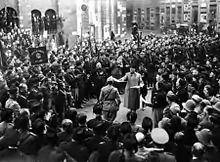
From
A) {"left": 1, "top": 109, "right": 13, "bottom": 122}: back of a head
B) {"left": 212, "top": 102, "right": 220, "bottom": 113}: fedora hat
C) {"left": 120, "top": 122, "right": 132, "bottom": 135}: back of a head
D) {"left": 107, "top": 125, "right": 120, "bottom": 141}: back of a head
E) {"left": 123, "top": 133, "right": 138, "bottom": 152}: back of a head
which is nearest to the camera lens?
{"left": 123, "top": 133, "right": 138, "bottom": 152}: back of a head

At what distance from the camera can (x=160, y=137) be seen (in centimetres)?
484

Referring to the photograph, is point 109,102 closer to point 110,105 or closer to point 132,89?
point 110,105

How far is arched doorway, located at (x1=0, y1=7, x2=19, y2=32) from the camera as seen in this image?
968 inches

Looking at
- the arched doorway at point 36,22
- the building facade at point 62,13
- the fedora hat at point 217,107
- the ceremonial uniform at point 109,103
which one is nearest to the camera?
the fedora hat at point 217,107

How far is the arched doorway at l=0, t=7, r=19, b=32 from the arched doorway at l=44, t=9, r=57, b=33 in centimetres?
227

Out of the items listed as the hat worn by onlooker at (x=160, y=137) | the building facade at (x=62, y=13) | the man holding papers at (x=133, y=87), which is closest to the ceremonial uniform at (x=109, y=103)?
the man holding papers at (x=133, y=87)

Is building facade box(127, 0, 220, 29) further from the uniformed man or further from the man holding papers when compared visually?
the uniformed man

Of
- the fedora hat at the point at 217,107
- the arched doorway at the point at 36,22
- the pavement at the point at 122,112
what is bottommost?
the pavement at the point at 122,112

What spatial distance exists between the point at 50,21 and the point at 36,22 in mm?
1078

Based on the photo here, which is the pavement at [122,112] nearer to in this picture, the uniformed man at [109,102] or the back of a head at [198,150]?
the uniformed man at [109,102]

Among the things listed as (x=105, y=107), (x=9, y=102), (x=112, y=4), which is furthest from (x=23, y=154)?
(x=112, y=4)

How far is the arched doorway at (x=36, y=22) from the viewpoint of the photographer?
85.3ft

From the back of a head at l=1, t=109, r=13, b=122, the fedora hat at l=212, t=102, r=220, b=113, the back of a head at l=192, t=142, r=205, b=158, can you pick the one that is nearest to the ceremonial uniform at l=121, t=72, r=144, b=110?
the fedora hat at l=212, t=102, r=220, b=113

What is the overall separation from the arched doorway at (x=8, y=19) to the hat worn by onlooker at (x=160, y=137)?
21127mm
